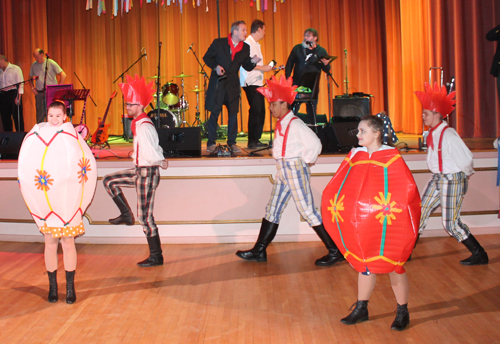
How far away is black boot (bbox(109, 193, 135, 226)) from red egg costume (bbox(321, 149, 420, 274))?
253 cm

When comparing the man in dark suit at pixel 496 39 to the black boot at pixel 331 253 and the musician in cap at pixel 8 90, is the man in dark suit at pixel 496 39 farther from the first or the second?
the musician in cap at pixel 8 90

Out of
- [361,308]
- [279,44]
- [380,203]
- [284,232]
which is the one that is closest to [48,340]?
[361,308]

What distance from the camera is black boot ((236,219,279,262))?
4.39 m

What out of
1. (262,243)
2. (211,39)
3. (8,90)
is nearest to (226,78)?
(262,243)

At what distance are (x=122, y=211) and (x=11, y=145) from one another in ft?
6.88

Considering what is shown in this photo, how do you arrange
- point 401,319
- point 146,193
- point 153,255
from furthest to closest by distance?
1. point 153,255
2. point 146,193
3. point 401,319

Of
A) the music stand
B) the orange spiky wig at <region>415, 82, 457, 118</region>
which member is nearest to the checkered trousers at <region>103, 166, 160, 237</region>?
the orange spiky wig at <region>415, 82, 457, 118</region>

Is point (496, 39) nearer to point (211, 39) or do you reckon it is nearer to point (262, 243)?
point (262, 243)

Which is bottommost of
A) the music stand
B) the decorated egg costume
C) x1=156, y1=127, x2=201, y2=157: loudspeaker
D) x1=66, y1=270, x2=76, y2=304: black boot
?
x1=66, y1=270, x2=76, y2=304: black boot

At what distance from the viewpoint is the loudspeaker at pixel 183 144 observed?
17.8 feet

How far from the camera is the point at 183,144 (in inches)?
214

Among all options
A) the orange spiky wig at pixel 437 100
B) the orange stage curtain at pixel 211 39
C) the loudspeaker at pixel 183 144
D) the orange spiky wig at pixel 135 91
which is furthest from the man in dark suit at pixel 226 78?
the orange stage curtain at pixel 211 39

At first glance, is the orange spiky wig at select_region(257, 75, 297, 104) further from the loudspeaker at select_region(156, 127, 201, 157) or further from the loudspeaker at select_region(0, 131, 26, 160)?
the loudspeaker at select_region(0, 131, 26, 160)

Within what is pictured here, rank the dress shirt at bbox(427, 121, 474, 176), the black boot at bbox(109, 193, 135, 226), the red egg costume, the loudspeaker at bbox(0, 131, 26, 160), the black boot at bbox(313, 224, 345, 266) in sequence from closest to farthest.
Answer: the red egg costume
the dress shirt at bbox(427, 121, 474, 176)
the black boot at bbox(313, 224, 345, 266)
the black boot at bbox(109, 193, 135, 226)
the loudspeaker at bbox(0, 131, 26, 160)
